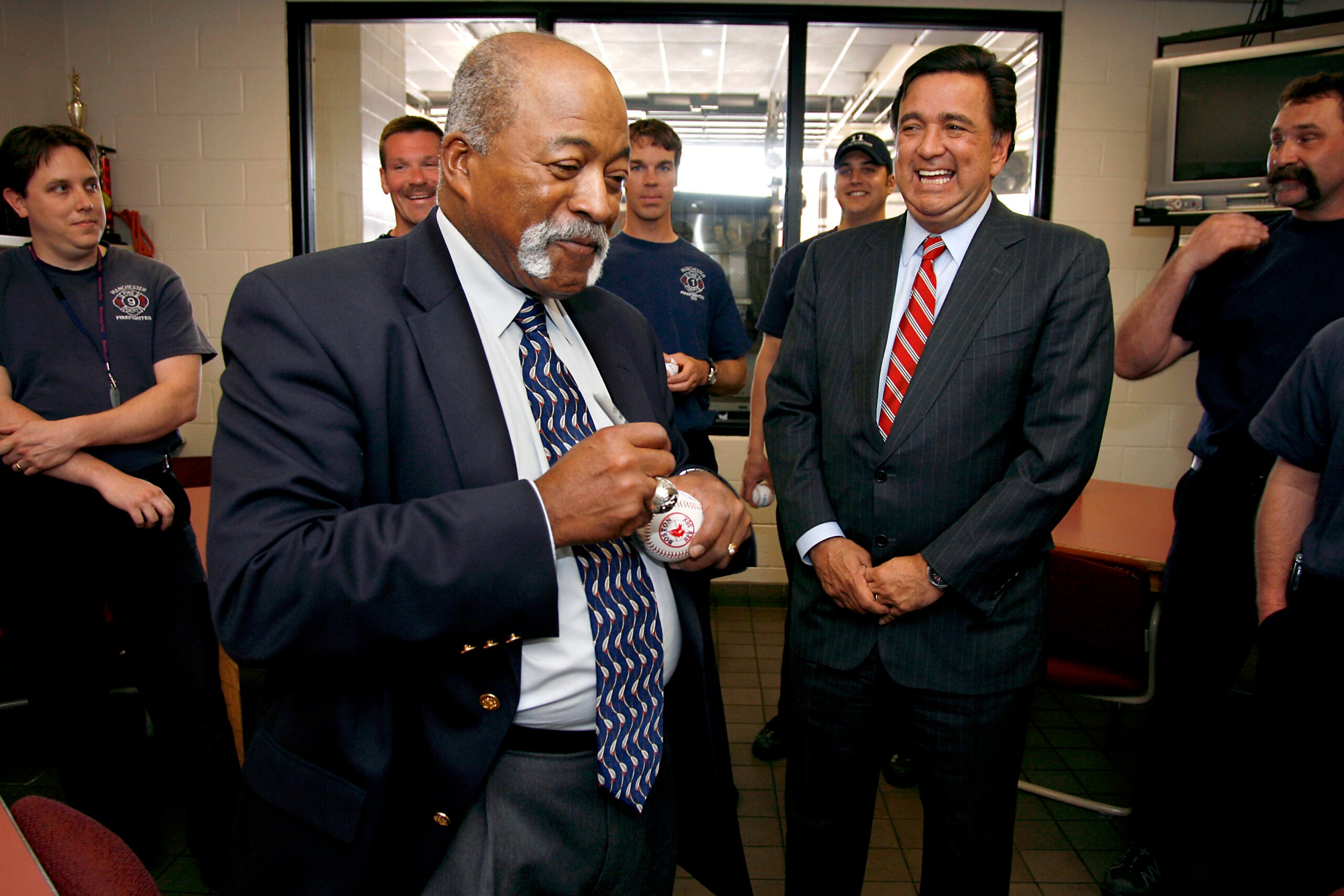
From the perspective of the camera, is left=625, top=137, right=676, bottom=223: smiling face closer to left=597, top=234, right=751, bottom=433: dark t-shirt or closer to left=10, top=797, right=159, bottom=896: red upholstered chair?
left=597, top=234, right=751, bottom=433: dark t-shirt

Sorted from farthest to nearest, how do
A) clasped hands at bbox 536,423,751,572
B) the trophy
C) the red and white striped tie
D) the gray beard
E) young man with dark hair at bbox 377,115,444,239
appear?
the trophy, young man with dark hair at bbox 377,115,444,239, the red and white striped tie, the gray beard, clasped hands at bbox 536,423,751,572

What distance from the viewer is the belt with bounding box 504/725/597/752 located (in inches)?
40.3

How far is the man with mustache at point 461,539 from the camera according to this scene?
0.85m

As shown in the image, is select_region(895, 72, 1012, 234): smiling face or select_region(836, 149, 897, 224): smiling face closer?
select_region(895, 72, 1012, 234): smiling face

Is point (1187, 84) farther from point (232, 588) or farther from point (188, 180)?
point (188, 180)

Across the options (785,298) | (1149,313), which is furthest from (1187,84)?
(785,298)

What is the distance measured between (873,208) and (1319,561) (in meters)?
1.82

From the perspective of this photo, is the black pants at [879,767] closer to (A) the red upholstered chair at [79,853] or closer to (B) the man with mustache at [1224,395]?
(B) the man with mustache at [1224,395]

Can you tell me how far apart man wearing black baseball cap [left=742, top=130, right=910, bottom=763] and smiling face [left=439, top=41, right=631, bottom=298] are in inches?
63.0

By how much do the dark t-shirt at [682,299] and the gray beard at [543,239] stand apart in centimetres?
153

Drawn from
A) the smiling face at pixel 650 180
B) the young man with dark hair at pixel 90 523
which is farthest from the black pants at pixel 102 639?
the smiling face at pixel 650 180

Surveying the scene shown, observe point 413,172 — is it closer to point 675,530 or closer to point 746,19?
point 675,530

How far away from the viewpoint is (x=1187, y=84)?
3500 millimetres

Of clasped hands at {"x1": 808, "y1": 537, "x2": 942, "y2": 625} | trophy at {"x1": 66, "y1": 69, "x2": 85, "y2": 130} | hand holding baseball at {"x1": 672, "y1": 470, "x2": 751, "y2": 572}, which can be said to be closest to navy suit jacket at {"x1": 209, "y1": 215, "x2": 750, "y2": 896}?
hand holding baseball at {"x1": 672, "y1": 470, "x2": 751, "y2": 572}
